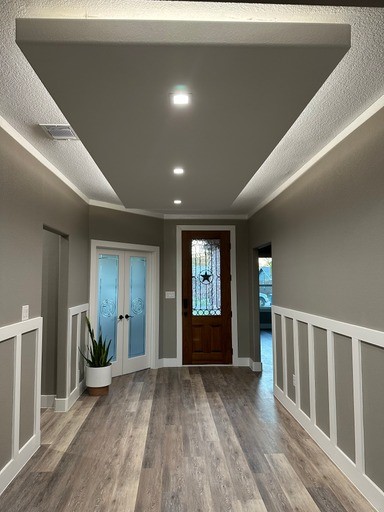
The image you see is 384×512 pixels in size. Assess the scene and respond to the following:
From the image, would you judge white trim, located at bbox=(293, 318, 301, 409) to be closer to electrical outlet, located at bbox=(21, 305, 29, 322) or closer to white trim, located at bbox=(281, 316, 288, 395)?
white trim, located at bbox=(281, 316, 288, 395)

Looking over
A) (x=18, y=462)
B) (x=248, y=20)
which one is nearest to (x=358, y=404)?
(x=248, y=20)

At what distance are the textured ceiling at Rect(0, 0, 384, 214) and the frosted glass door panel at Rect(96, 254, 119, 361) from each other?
1.89 meters

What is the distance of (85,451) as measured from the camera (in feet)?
9.11

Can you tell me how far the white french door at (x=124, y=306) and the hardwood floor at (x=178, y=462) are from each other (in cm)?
100

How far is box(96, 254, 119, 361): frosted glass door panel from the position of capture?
4.77 metres

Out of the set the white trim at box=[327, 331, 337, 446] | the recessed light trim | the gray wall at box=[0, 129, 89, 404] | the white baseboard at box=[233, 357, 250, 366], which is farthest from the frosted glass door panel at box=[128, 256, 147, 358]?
the recessed light trim

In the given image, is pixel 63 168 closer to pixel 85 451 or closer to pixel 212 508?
pixel 85 451

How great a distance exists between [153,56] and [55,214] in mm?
2274

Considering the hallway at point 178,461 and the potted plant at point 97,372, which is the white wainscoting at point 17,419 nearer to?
the hallway at point 178,461

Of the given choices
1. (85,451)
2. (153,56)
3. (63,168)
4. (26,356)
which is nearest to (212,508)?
(85,451)

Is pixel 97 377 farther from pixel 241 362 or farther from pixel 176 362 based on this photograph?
pixel 241 362

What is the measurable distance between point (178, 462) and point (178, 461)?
0.01 meters

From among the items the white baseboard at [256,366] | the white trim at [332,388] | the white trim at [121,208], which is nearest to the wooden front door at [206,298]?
the white baseboard at [256,366]

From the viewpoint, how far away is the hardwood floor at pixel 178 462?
2135 millimetres
